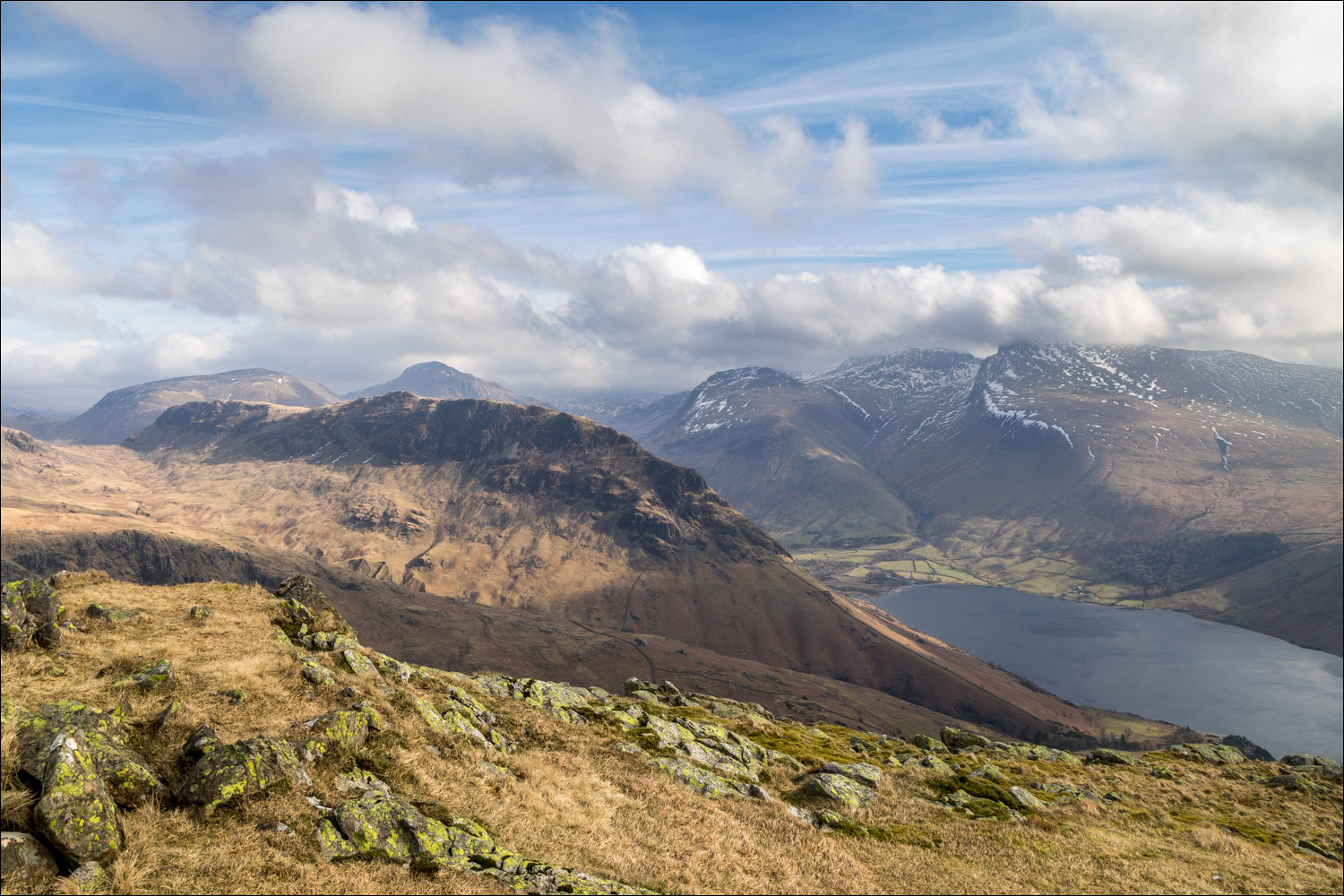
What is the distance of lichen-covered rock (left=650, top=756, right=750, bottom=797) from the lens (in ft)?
107

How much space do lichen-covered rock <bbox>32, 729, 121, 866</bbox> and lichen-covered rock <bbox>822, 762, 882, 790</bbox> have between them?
37136mm

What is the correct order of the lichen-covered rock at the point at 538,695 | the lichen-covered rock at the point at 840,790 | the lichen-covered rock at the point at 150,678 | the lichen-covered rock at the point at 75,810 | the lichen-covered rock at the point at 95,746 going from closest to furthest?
1. the lichen-covered rock at the point at 75,810
2. the lichen-covered rock at the point at 95,746
3. the lichen-covered rock at the point at 150,678
4. the lichen-covered rock at the point at 840,790
5. the lichen-covered rock at the point at 538,695

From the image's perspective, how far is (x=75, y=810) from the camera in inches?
536

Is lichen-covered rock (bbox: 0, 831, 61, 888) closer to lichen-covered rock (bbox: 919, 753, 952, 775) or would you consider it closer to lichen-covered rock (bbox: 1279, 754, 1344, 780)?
lichen-covered rock (bbox: 919, 753, 952, 775)

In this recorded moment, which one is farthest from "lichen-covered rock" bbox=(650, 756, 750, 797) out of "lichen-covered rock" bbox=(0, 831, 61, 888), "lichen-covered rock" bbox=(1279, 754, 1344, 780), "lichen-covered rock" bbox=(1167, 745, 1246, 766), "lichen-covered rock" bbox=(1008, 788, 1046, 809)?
"lichen-covered rock" bbox=(1279, 754, 1344, 780)

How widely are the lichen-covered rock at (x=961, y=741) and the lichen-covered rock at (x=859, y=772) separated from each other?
36473mm

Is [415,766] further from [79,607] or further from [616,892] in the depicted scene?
[79,607]

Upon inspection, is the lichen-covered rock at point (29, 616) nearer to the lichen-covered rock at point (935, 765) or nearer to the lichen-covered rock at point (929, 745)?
the lichen-covered rock at point (935, 765)

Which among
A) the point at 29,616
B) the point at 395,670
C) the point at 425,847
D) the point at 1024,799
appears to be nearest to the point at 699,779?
the point at 395,670

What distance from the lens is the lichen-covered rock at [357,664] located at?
30759 mm

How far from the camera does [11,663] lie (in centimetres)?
2292

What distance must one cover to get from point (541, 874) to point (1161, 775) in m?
73.2

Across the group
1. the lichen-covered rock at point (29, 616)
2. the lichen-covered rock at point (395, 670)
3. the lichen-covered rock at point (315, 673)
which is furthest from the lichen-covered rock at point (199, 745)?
the lichen-covered rock at point (395, 670)

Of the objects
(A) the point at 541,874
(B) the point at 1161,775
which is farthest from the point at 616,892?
(B) the point at 1161,775
